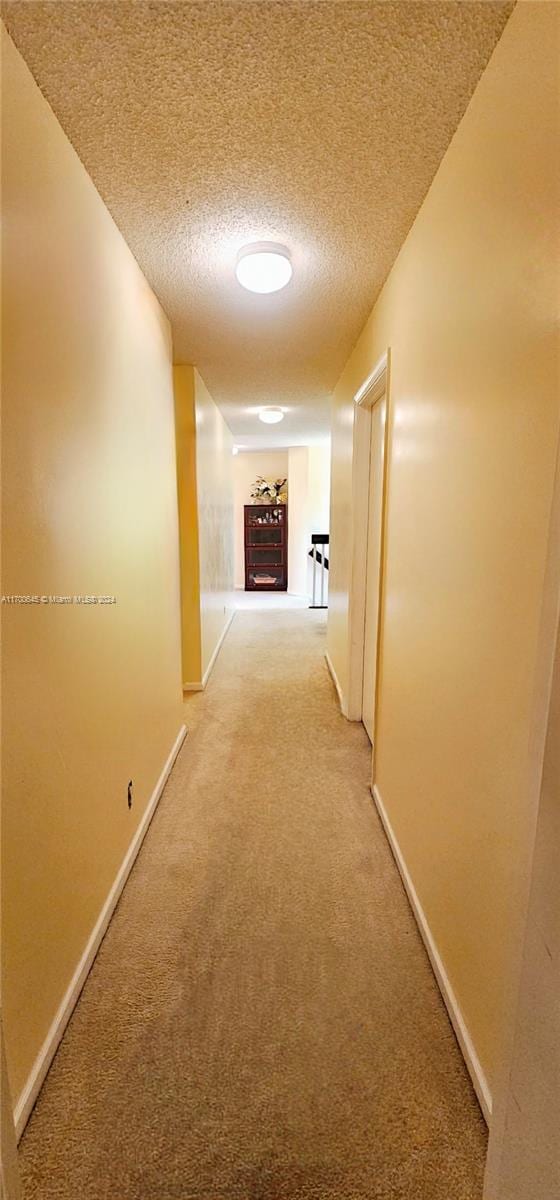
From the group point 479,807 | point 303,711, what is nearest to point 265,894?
point 479,807

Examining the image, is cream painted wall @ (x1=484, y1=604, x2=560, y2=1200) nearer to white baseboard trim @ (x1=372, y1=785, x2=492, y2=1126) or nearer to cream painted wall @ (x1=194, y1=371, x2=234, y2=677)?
white baseboard trim @ (x1=372, y1=785, x2=492, y2=1126)

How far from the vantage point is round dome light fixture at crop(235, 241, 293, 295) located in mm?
1774

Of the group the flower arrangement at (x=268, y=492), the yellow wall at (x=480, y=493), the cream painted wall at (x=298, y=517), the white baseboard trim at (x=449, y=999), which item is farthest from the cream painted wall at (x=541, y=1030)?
the flower arrangement at (x=268, y=492)

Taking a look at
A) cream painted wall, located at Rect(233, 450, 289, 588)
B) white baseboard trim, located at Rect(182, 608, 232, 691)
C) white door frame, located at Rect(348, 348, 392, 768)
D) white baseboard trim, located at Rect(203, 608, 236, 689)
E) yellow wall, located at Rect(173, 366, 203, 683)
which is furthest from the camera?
cream painted wall, located at Rect(233, 450, 289, 588)

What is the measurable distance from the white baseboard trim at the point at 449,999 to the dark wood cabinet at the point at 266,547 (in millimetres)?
6397

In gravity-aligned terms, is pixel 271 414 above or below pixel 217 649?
above

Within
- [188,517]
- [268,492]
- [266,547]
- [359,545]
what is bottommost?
[266,547]

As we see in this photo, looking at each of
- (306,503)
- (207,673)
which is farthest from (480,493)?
(306,503)

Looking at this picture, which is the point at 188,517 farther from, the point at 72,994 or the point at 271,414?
the point at 72,994

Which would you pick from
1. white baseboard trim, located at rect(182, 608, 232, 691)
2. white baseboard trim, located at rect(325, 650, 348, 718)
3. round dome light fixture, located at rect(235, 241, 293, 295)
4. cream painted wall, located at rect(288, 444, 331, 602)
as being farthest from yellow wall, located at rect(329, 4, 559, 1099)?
cream painted wall, located at rect(288, 444, 331, 602)

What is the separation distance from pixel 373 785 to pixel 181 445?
8.25ft

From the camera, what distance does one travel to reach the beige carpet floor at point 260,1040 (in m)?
0.95

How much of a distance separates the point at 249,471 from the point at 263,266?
646 centimetres

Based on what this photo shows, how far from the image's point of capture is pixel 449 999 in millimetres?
1244
